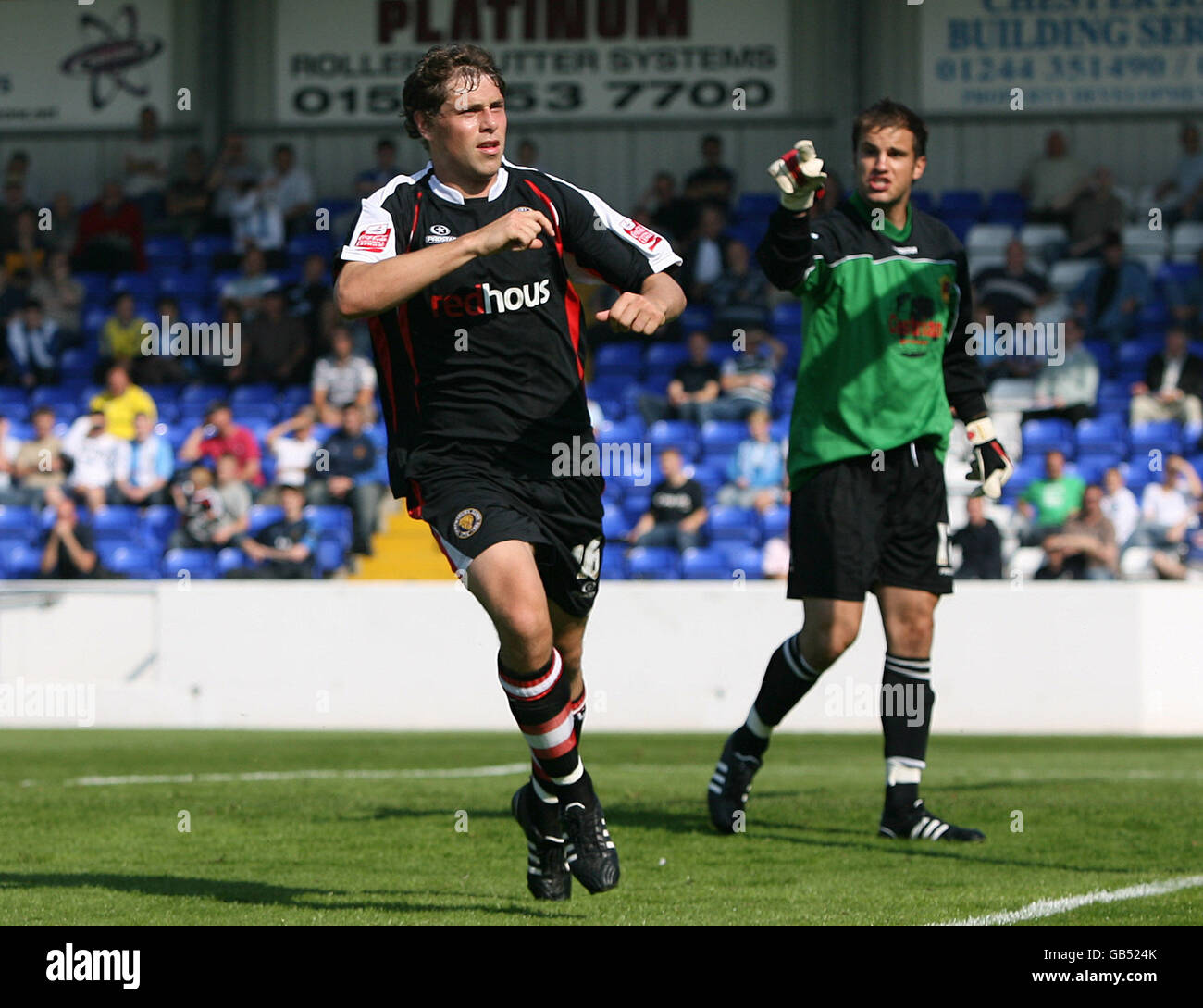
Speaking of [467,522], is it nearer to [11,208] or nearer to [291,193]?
[291,193]

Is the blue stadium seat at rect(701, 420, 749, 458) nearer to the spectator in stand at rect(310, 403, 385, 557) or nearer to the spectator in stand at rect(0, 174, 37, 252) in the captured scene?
the spectator in stand at rect(310, 403, 385, 557)

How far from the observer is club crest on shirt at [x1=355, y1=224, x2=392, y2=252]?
16.6 feet

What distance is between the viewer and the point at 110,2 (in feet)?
79.8

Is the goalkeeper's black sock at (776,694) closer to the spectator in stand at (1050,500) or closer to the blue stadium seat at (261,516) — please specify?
the spectator in stand at (1050,500)

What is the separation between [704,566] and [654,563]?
0.43m

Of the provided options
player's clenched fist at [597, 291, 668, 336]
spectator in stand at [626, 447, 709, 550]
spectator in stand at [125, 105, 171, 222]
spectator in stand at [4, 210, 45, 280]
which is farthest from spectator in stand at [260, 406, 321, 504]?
player's clenched fist at [597, 291, 668, 336]

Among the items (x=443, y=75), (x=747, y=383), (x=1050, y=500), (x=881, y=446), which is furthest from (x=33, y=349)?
(x=443, y=75)

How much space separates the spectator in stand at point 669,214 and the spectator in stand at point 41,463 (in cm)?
672

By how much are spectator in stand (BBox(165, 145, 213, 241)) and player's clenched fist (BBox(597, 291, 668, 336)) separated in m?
18.2

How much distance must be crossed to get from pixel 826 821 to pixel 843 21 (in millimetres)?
17401

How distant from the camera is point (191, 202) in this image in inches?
882

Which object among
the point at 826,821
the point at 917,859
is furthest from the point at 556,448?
the point at 826,821

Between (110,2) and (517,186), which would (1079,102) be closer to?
(110,2)

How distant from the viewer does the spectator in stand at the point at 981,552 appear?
13.9 meters
